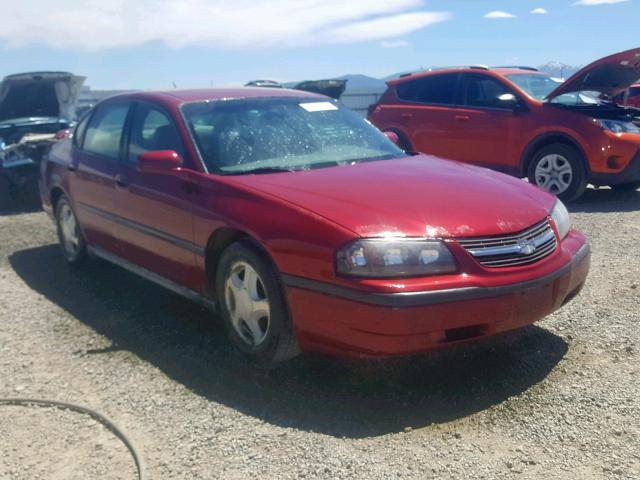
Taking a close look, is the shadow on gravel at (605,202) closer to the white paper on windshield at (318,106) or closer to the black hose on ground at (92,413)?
the white paper on windshield at (318,106)

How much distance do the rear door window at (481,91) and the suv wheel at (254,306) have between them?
5.87 m

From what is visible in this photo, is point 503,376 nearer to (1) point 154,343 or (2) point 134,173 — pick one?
(1) point 154,343

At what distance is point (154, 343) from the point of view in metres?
4.39

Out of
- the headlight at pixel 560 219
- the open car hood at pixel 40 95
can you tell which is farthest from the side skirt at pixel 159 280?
the open car hood at pixel 40 95

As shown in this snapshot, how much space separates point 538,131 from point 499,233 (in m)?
5.41

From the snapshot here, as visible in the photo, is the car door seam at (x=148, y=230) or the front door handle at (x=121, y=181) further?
the front door handle at (x=121, y=181)

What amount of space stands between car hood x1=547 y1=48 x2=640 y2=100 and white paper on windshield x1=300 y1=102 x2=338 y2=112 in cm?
411

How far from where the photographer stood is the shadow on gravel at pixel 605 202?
8.03m

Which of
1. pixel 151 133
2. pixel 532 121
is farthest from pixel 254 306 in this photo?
pixel 532 121

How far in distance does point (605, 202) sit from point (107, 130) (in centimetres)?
585

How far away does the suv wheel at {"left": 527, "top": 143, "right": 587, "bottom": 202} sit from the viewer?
8.20m

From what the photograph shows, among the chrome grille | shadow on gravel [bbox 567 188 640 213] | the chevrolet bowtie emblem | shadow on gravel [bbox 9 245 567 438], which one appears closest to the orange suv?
shadow on gravel [bbox 567 188 640 213]

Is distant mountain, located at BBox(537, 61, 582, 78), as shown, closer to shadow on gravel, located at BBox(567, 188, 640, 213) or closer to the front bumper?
shadow on gravel, located at BBox(567, 188, 640, 213)

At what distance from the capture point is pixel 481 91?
915 cm
